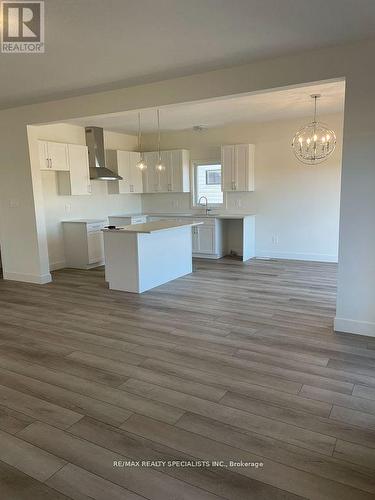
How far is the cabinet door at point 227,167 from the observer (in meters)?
7.25

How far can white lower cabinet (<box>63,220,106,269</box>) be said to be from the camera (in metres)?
6.64

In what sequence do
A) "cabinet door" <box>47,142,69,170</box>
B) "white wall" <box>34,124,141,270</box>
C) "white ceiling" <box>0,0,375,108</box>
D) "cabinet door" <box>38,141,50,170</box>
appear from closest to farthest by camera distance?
"white ceiling" <box>0,0,375,108</box>, "cabinet door" <box>38,141,50,170</box>, "cabinet door" <box>47,142,69,170</box>, "white wall" <box>34,124,141,270</box>

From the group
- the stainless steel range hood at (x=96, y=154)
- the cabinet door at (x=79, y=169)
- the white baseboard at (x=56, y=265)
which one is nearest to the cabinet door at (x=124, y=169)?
the stainless steel range hood at (x=96, y=154)

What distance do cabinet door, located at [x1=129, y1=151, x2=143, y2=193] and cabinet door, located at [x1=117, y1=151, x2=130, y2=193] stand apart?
97 mm

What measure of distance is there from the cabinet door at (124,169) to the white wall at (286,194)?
1.58m

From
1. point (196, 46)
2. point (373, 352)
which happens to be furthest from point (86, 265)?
point (373, 352)

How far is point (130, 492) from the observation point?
175 cm

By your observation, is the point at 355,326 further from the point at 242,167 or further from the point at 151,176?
the point at 151,176

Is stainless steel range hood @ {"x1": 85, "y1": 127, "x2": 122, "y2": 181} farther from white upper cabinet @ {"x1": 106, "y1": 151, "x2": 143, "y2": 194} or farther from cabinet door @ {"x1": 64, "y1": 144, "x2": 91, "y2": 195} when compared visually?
white upper cabinet @ {"x1": 106, "y1": 151, "x2": 143, "y2": 194}

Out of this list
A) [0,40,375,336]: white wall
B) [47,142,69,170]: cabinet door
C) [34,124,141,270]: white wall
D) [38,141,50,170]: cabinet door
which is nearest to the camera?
[0,40,375,336]: white wall

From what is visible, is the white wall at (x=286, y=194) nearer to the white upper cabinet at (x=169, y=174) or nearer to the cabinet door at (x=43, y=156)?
the white upper cabinet at (x=169, y=174)

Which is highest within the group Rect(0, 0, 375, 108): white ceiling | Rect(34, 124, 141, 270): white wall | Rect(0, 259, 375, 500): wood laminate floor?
Rect(0, 0, 375, 108): white ceiling

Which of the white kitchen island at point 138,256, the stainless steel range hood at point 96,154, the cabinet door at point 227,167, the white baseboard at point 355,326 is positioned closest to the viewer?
the white baseboard at point 355,326

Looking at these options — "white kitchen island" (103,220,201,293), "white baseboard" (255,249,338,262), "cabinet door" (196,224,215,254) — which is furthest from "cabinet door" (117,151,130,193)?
"white baseboard" (255,249,338,262)
